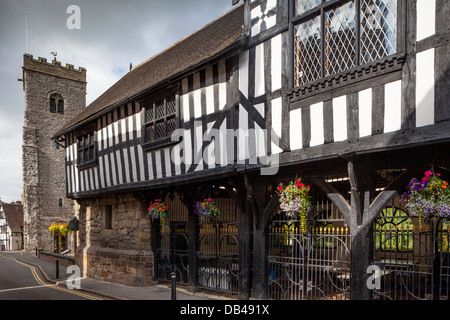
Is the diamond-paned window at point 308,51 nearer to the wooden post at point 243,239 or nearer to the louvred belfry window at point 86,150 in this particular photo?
the wooden post at point 243,239

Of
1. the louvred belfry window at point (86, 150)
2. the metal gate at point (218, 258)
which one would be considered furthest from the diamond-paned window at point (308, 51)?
the louvred belfry window at point (86, 150)

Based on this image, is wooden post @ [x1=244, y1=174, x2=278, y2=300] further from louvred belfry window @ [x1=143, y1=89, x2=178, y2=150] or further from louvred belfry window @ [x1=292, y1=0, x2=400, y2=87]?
louvred belfry window @ [x1=143, y1=89, x2=178, y2=150]

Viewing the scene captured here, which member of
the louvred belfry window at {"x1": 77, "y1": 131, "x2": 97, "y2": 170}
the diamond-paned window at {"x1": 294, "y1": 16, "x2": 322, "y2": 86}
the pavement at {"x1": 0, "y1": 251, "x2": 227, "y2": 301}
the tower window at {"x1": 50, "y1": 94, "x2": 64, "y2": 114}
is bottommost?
the pavement at {"x1": 0, "y1": 251, "x2": 227, "y2": 301}

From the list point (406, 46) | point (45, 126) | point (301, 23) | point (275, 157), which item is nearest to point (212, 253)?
point (275, 157)

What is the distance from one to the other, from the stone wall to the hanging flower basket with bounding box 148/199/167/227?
0.77 meters

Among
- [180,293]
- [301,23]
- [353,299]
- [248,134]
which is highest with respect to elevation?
[301,23]

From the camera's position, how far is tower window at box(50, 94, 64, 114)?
31188 millimetres

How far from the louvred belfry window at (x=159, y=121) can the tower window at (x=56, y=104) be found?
25.0 m

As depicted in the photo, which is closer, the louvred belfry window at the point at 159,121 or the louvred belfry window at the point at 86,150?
the louvred belfry window at the point at 159,121

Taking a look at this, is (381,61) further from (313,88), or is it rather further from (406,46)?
(313,88)

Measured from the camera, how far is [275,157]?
6383 millimetres

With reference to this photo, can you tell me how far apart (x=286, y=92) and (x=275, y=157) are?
1145 millimetres

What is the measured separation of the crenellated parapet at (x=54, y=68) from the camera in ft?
97.5

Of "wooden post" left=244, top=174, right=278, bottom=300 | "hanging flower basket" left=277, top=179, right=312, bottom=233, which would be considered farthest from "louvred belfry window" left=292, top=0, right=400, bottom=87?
"wooden post" left=244, top=174, right=278, bottom=300
